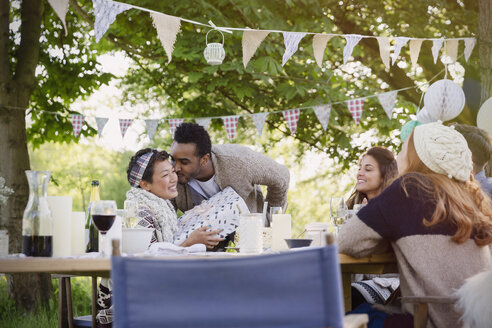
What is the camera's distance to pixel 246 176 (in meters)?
4.61

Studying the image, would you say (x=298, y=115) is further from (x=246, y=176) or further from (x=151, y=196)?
(x=151, y=196)

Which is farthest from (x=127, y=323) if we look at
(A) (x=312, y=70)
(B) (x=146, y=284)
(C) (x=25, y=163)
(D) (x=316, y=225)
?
(A) (x=312, y=70)

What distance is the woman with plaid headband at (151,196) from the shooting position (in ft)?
11.3

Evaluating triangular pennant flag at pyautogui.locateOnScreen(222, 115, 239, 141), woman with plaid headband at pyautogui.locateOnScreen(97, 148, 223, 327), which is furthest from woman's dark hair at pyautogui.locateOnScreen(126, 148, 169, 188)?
triangular pennant flag at pyautogui.locateOnScreen(222, 115, 239, 141)

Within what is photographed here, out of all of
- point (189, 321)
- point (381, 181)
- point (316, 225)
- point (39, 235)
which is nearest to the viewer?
point (189, 321)

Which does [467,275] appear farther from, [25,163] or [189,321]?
[25,163]

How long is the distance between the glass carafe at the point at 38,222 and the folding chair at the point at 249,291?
1.02 m

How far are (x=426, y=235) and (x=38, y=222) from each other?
1.45 m

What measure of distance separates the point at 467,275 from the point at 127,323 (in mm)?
1475

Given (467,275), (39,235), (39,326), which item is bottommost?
(39,326)

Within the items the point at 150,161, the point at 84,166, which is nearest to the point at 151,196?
the point at 150,161

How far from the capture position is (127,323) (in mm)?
1627

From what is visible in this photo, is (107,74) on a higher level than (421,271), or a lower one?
higher

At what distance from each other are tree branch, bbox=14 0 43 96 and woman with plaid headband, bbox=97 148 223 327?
360cm
